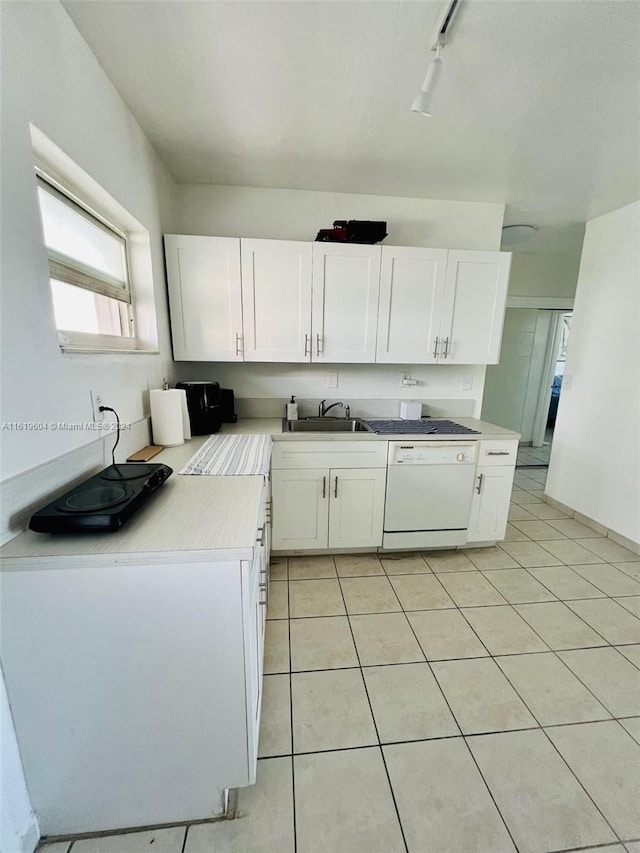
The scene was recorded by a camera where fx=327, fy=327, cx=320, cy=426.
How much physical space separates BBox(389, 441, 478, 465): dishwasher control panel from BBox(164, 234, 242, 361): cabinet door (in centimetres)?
124

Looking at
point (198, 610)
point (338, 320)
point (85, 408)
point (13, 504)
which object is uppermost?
point (338, 320)

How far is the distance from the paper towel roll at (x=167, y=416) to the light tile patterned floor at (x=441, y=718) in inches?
43.8

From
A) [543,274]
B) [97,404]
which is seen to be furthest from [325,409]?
[543,274]

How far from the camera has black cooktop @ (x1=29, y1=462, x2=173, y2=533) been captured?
0.87 metres

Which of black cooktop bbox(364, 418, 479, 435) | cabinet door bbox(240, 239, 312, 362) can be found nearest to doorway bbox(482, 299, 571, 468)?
black cooktop bbox(364, 418, 479, 435)

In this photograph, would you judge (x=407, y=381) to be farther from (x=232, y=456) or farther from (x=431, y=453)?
(x=232, y=456)

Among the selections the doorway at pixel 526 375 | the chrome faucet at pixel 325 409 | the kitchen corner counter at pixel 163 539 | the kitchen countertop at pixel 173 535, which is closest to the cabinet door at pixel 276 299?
the chrome faucet at pixel 325 409

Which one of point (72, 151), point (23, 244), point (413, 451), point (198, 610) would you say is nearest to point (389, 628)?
point (413, 451)

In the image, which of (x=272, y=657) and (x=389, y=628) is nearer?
(x=272, y=657)

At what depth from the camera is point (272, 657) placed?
156cm

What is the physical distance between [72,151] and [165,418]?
1103 mm

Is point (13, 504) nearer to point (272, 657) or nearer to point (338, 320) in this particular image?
point (272, 657)

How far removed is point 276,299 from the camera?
7.13 feet

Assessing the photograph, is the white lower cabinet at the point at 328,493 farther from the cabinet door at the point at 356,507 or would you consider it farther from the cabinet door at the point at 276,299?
the cabinet door at the point at 276,299
